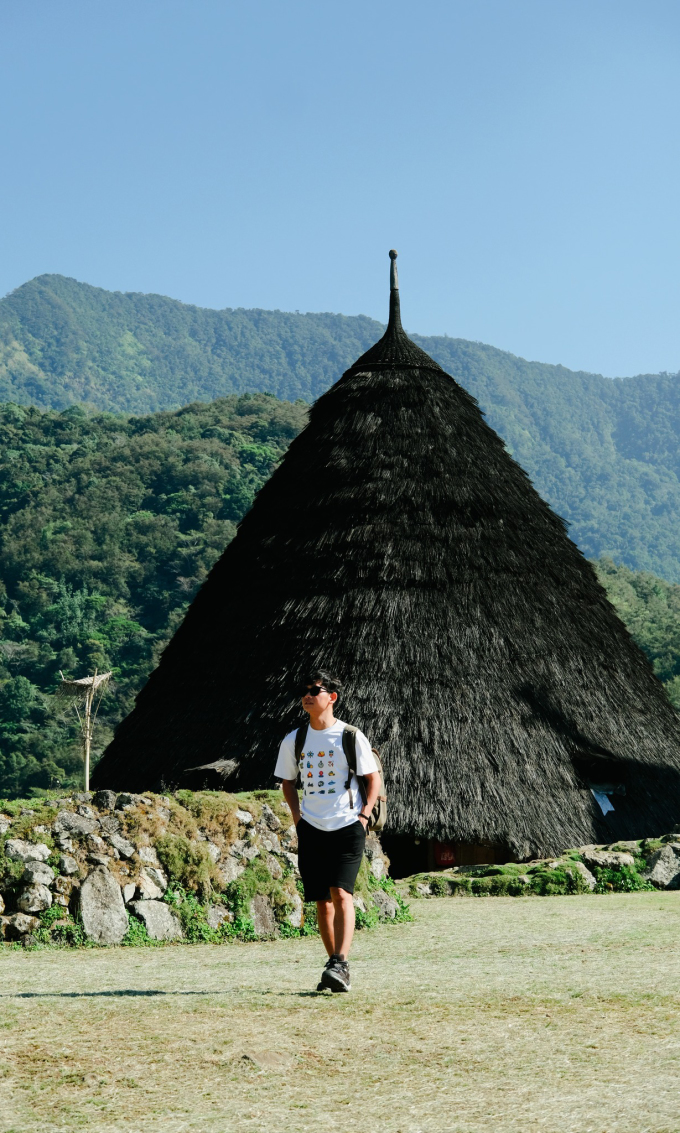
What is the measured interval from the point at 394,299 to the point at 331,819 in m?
15.1

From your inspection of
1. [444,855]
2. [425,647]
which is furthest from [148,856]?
[425,647]

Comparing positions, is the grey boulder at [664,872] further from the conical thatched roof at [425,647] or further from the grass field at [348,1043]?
the grass field at [348,1043]

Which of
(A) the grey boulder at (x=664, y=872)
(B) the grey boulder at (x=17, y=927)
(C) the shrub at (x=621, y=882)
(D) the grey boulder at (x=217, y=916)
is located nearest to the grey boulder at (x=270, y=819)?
(D) the grey boulder at (x=217, y=916)

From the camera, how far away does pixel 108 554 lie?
2726 inches

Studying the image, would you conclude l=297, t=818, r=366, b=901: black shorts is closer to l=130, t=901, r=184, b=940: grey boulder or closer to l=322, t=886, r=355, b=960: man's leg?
l=322, t=886, r=355, b=960: man's leg

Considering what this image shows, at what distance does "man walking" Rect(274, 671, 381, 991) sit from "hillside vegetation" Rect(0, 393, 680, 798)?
4211 cm

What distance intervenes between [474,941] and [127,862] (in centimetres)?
269

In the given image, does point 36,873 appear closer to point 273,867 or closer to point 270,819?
point 273,867

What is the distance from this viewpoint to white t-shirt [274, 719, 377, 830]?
6.57m

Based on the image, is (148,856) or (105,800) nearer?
(148,856)

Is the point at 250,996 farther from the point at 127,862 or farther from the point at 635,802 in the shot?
the point at 635,802

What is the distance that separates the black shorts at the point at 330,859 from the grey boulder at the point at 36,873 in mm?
2869

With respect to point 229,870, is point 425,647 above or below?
above

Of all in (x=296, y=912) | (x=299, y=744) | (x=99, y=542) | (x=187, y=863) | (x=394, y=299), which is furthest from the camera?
(x=99, y=542)
